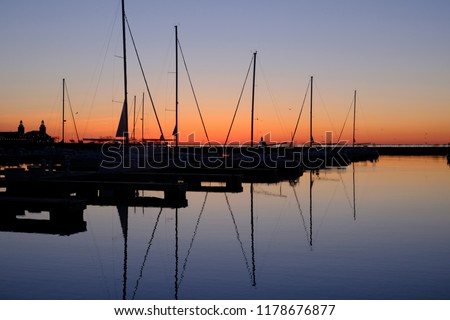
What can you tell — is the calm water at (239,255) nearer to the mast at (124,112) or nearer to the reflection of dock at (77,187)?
the reflection of dock at (77,187)

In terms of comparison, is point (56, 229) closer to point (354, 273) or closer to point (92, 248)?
point (92, 248)

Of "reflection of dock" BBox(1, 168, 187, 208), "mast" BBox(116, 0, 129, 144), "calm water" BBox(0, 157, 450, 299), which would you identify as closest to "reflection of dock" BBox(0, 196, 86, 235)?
"calm water" BBox(0, 157, 450, 299)

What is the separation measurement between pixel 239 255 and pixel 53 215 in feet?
26.0

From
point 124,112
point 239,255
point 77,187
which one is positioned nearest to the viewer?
point 239,255

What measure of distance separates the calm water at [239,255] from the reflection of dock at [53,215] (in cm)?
59

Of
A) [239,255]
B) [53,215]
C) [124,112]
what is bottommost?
[239,255]

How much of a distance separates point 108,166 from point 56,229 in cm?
Result: 1706

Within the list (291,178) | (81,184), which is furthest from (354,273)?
(291,178)

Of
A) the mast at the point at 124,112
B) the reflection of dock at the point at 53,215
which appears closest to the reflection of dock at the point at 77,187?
the reflection of dock at the point at 53,215

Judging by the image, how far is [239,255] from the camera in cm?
1638

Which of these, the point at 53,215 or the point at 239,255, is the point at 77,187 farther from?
the point at 239,255

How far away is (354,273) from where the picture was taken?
552 inches

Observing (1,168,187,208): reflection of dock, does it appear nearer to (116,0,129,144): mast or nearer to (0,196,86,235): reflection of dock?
(0,196,86,235): reflection of dock

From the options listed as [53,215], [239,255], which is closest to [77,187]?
[53,215]
